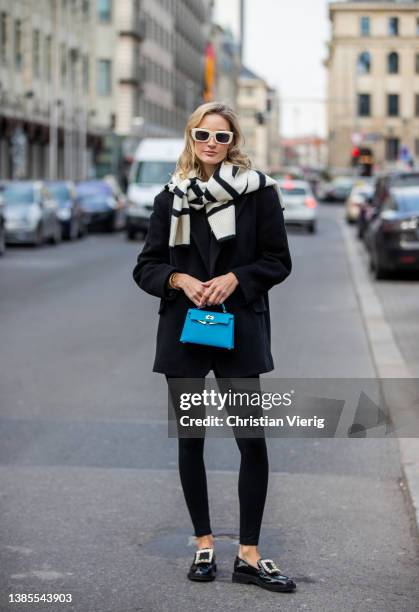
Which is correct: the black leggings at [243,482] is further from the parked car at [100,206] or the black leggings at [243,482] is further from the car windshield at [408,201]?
the parked car at [100,206]

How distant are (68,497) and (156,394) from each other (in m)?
3.33

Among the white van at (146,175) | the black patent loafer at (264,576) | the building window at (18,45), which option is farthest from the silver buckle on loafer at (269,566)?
the building window at (18,45)

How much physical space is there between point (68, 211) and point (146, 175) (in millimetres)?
2378

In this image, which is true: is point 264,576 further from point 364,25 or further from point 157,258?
point 364,25

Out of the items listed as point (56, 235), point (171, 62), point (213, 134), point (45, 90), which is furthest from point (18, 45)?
point (213, 134)

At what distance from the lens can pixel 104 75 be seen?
269ft

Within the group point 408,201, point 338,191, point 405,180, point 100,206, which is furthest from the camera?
point 338,191

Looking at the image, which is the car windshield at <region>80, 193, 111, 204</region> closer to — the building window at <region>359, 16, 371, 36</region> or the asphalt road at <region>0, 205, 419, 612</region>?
the asphalt road at <region>0, 205, 419, 612</region>

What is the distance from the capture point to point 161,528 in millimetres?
6156

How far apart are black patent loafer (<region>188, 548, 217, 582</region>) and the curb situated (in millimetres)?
1120

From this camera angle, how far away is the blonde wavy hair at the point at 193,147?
17.0 feet

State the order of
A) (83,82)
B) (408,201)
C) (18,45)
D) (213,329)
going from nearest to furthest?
(213,329)
(408,201)
(18,45)
(83,82)

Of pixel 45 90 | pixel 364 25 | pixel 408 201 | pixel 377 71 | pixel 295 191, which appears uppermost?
pixel 364 25

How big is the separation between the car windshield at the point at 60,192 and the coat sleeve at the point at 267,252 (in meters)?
33.2
